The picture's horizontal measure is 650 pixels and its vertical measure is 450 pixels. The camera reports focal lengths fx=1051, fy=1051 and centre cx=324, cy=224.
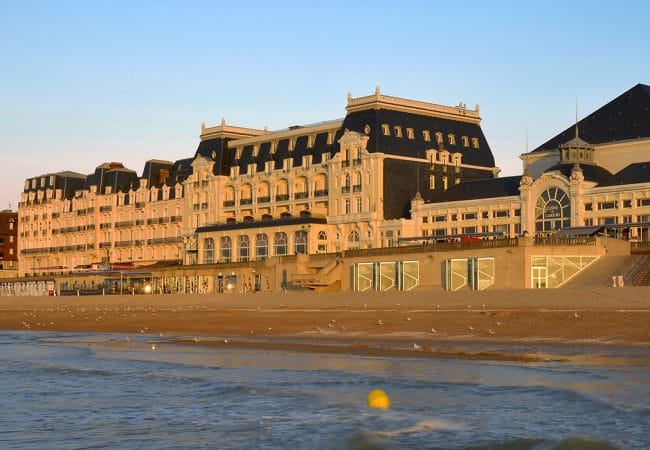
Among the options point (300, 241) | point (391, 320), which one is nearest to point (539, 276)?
point (391, 320)

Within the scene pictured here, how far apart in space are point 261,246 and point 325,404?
78.4m

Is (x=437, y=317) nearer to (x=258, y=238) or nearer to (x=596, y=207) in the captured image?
(x=596, y=207)

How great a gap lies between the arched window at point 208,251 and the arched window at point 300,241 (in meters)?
13.2

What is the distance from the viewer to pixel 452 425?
73.9 feet

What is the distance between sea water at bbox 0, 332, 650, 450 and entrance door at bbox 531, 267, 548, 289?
3099 cm

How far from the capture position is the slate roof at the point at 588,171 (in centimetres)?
8219

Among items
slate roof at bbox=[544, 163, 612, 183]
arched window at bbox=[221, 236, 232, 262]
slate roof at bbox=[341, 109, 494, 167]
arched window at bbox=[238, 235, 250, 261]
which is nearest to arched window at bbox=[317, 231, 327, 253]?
arched window at bbox=[238, 235, 250, 261]

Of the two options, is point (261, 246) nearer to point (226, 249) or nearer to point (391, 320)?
point (226, 249)

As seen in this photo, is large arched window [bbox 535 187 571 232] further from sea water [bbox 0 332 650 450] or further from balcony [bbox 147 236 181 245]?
balcony [bbox 147 236 181 245]

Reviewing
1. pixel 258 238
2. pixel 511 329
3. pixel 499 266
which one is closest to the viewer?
pixel 511 329

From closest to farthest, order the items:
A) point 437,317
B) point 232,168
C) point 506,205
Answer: point 437,317, point 506,205, point 232,168

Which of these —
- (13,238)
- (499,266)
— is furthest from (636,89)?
(13,238)

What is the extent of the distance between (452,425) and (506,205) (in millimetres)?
65137

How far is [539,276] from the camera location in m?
69.0
